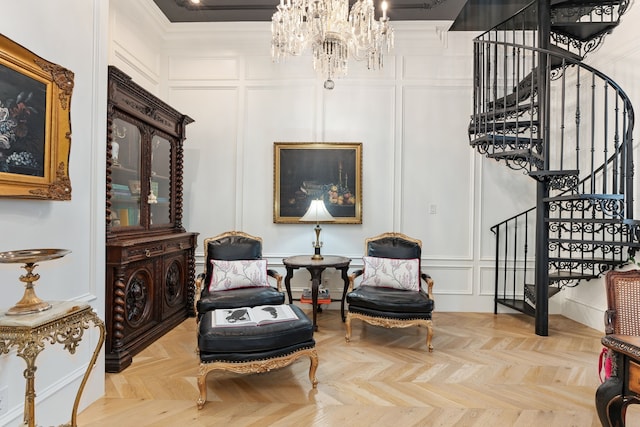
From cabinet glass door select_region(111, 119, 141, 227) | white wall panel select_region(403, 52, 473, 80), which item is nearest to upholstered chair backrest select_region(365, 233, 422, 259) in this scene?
white wall panel select_region(403, 52, 473, 80)

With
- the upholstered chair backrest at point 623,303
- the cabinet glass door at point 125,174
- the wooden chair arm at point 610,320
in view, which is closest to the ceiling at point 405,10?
the cabinet glass door at point 125,174

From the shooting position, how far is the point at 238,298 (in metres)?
3.20

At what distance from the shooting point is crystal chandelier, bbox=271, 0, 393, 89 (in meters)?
2.64

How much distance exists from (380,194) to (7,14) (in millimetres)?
3700

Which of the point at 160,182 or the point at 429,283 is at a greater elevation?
the point at 160,182

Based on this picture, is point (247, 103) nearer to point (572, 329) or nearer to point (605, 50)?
point (605, 50)

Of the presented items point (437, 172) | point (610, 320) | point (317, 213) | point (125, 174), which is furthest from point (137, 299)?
point (437, 172)

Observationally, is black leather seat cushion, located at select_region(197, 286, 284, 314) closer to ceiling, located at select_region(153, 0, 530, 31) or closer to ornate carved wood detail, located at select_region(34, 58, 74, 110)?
ornate carved wood detail, located at select_region(34, 58, 74, 110)

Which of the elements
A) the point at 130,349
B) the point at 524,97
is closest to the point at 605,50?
the point at 524,97

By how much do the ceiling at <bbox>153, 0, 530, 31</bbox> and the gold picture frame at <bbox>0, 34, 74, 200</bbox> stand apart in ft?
8.81

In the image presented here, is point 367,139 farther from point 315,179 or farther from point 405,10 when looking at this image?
point 405,10

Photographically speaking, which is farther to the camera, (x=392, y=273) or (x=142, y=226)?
(x=392, y=273)

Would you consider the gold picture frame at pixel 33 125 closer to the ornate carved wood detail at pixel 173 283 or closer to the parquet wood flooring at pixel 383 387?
the parquet wood flooring at pixel 383 387

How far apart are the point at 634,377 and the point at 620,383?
0.27ft
